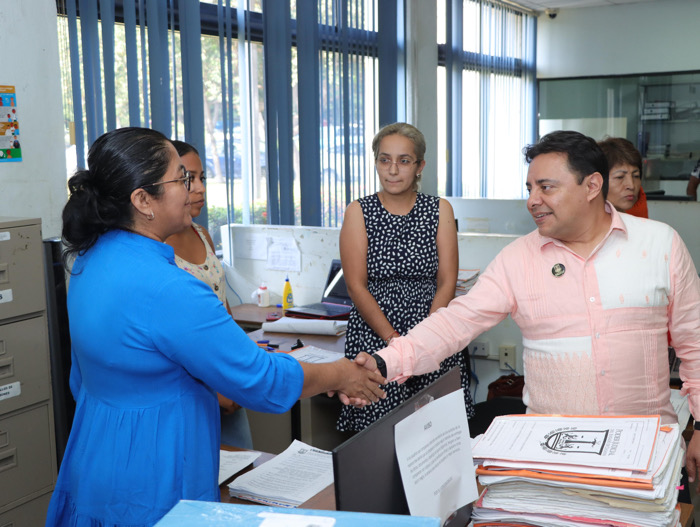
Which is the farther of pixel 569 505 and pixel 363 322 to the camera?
pixel 363 322

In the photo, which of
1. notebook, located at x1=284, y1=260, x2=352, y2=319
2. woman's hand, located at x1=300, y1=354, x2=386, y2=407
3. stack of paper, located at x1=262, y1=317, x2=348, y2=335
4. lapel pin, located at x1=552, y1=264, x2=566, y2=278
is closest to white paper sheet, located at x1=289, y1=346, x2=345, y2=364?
stack of paper, located at x1=262, y1=317, x2=348, y2=335

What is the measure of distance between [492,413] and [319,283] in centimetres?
123

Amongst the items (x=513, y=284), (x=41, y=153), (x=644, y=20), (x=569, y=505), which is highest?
(x=644, y=20)

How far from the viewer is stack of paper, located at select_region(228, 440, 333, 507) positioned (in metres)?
1.56

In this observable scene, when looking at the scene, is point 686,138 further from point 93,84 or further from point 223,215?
point 93,84

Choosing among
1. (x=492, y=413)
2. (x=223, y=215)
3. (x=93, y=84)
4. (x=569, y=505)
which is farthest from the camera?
(x=223, y=215)

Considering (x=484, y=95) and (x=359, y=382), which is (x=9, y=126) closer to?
(x=359, y=382)

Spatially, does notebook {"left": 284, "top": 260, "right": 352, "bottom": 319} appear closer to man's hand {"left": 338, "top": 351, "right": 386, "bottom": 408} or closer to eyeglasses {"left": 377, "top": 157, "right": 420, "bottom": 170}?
eyeglasses {"left": 377, "top": 157, "right": 420, "bottom": 170}

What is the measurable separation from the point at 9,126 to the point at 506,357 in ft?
8.11

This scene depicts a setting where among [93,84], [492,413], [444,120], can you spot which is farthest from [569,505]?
[444,120]

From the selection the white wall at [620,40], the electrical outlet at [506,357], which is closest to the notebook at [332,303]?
the electrical outlet at [506,357]

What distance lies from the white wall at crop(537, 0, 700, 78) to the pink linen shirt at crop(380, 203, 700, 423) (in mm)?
6801

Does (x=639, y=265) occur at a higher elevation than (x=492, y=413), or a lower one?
higher

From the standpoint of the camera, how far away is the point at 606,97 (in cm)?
802
